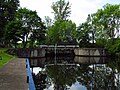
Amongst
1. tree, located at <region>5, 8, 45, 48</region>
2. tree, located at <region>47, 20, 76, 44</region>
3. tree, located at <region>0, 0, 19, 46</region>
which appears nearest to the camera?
tree, located at <region>5, 8, 45, 48</region>

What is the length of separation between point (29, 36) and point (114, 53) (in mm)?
20075

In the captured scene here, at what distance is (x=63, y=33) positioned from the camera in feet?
244

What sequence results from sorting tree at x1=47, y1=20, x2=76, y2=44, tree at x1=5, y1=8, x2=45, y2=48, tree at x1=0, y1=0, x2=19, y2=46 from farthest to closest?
tree at x1=47, y1=20, x2=76, y2=44 < tree at x1=0, y1=0, x2=19, y2=46 < tree at x1=5, y1=8, x2=45, y2=48

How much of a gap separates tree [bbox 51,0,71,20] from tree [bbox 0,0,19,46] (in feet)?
69.9

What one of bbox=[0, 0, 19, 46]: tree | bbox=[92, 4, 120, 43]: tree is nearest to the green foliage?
bbox=[92, 4, 120, 43]: tree

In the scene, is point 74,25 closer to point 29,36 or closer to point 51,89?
point 29,36

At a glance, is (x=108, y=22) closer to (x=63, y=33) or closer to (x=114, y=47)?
(x=114, y=47)

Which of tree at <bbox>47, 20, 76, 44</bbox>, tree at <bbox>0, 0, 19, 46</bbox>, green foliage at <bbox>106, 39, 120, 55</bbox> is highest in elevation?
tree at <bbox>0, 0, 19, 46</bbox>

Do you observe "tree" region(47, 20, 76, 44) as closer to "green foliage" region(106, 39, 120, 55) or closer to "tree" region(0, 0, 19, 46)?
"green foliage" region(106, 39, 120, 55)

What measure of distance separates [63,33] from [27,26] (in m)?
18.7

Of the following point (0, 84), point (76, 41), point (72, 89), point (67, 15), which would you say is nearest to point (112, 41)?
point (76, 41)

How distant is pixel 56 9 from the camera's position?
8350 cm

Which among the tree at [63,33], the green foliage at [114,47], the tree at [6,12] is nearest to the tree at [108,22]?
the green foliage at [114,47]

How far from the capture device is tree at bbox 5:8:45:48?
56750 mm
